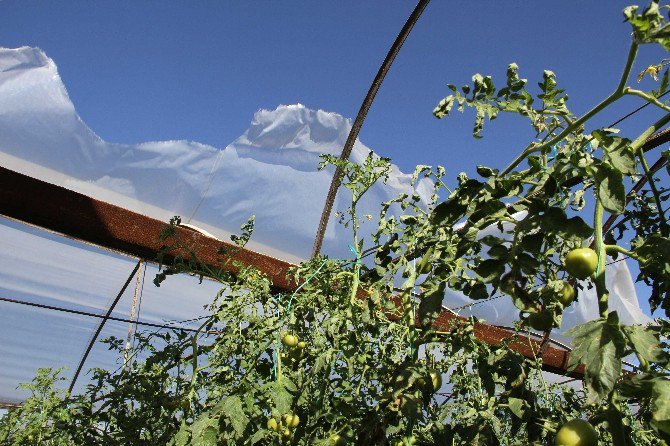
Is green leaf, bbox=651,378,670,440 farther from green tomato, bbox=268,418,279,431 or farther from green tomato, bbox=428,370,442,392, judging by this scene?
green tomato, bbox=268,418,279,431

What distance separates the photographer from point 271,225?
3961 millimetres

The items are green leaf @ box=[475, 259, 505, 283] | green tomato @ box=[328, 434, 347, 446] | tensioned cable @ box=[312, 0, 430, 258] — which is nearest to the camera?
green leaf @ box=[475, 259, 505, 283]

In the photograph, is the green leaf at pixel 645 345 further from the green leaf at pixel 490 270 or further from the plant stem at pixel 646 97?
the plant stem at pixel 646 97

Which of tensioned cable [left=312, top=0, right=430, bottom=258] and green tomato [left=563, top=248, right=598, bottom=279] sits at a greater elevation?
tensioned cable [left=312, top=0, right=430, bottom=258]

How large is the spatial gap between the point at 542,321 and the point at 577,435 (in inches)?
7.8

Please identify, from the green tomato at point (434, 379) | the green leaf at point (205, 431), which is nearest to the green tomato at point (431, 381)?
the green tomato at point (434, 379)

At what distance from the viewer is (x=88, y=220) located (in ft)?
6.33

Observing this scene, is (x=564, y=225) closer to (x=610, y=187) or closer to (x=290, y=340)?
(x=610, y=187)

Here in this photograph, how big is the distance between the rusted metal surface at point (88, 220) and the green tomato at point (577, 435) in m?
1.08

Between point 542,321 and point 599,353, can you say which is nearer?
point 599,353

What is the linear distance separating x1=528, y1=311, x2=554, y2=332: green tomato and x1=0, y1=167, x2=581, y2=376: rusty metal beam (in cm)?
79

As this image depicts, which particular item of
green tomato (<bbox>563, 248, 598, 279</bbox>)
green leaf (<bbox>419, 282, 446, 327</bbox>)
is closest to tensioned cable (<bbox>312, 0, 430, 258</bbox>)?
green leaf (<bbox>419, 282, 446, 327</bbox>)

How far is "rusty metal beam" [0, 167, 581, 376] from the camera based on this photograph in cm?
181

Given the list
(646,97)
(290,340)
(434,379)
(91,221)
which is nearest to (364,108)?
(91,221)
